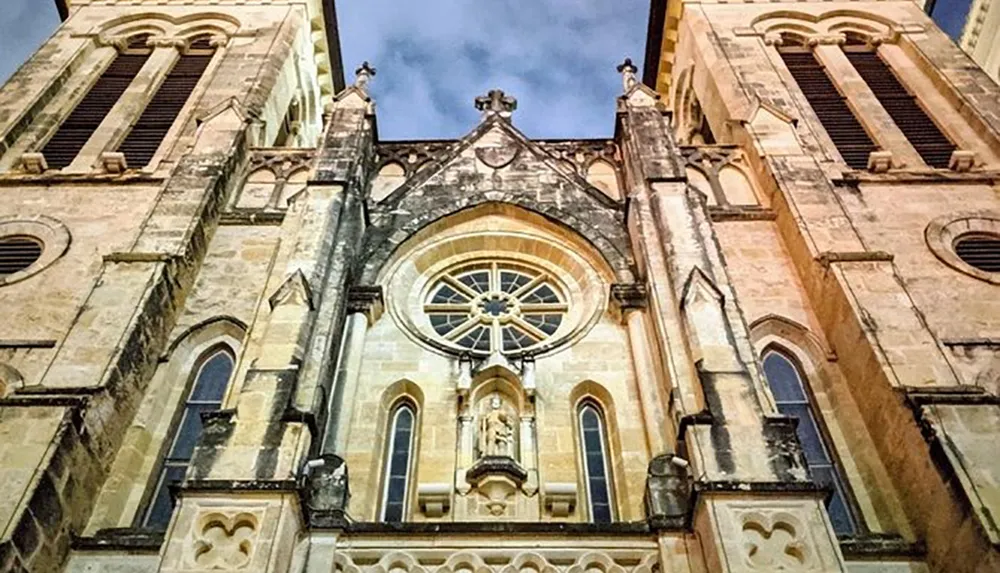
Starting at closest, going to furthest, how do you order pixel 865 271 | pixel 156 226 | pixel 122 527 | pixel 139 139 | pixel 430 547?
pixel 430 547 → pixel 122 527 → pixel 865 271 → pixel 156 226 → pixel 139 139

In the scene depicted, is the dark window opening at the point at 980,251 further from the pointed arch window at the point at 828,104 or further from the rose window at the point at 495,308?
the rose window at the point at 495,308

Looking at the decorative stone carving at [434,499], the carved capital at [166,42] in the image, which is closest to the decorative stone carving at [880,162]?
the decorative stone carving at [434,499]

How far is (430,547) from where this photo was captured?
8.87m

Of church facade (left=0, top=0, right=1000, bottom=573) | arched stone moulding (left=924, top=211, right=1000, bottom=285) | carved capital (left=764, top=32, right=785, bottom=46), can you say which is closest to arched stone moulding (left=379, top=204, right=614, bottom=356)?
church facade (left=0, top=0, right=1000, bottom=573)

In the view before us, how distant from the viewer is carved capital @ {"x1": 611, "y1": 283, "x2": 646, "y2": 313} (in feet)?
40.9

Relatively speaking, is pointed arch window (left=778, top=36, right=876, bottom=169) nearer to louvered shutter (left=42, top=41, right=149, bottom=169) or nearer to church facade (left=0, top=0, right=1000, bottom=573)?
church facade (left=0, top=0, right=1000, bottom=573)

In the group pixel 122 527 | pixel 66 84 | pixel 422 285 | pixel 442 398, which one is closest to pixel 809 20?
pixel 422 285

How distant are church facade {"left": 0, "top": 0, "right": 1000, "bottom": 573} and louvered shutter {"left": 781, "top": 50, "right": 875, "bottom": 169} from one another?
97 millimetres

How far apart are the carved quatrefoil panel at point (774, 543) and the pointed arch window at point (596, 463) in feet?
7.23

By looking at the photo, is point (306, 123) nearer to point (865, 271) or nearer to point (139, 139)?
point (139, 139)

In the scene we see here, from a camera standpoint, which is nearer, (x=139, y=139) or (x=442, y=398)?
(x=442, y=398)

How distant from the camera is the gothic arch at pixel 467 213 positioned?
13336 mm

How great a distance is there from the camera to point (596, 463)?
10.8m

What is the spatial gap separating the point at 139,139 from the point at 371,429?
9.41m
